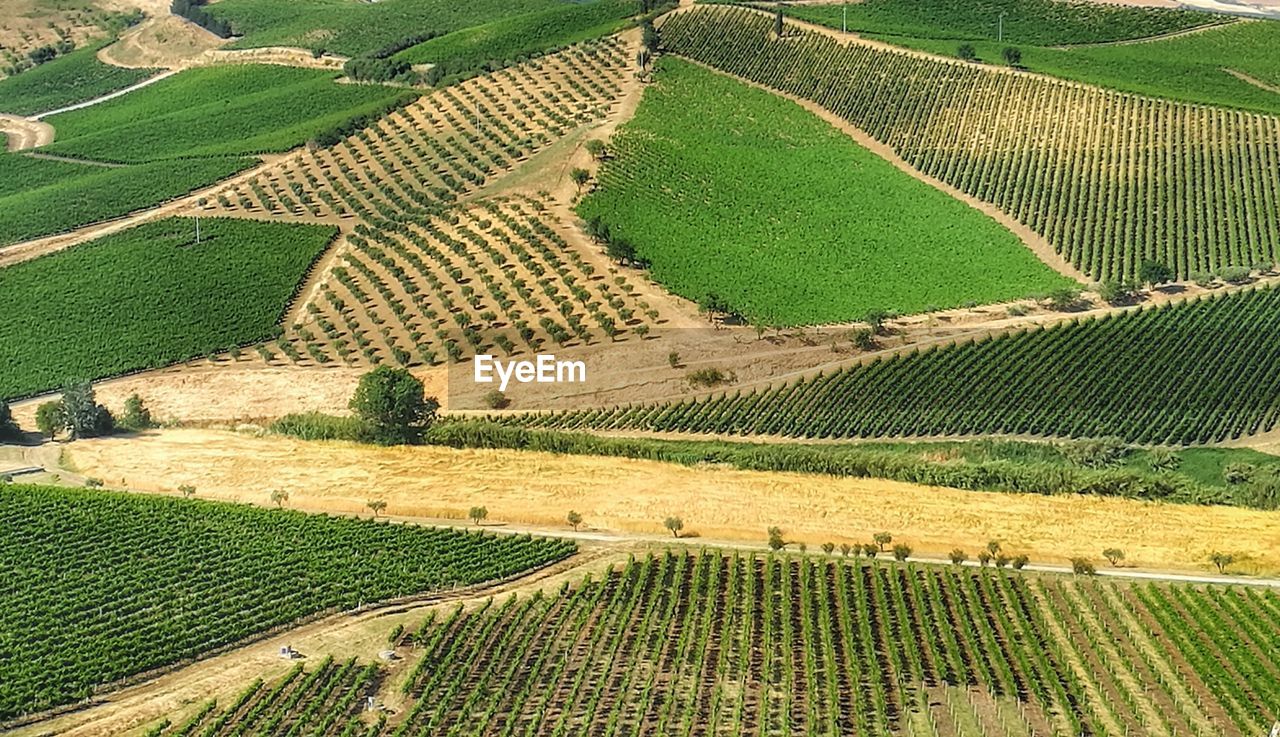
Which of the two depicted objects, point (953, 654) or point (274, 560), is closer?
point (953, 654)

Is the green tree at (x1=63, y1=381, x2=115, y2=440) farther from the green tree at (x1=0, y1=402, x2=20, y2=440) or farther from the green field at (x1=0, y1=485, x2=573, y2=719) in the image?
the green field at (x1=0, y1=485, x2=573, y2=719)

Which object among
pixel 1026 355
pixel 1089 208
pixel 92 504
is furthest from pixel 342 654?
pixel 1089 208

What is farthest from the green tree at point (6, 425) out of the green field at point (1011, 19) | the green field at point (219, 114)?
the green field at point (1011, 19)

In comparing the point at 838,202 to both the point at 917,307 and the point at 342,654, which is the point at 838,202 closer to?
the point at 917,307

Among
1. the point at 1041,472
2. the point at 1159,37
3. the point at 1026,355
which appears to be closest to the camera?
the point at 1041,472

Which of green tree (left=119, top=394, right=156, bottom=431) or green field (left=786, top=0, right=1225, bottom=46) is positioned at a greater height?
green field (left=786, top=0, right=1225, bottom=46)

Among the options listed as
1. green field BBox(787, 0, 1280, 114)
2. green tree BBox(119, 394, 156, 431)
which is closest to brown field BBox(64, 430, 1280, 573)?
green tree BBox(119, 394, 156, 431)

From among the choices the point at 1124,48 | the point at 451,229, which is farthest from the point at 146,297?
the point at 1124,48
